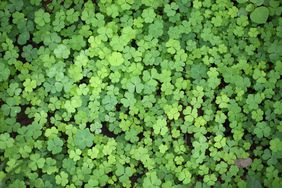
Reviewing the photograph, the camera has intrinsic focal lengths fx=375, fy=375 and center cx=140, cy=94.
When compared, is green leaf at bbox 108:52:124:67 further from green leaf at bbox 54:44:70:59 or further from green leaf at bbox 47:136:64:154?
green leaf at bbox 47:136:64:154

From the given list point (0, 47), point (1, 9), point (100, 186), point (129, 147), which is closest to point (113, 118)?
point (129, 147)

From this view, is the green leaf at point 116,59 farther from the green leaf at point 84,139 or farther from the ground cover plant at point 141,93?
the green leaf at point 84,139

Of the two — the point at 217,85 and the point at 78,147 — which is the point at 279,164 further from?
the point at 78,147

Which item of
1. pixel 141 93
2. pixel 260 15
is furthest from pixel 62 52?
pixel 260 15

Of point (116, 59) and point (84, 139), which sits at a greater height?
point (116, 59)

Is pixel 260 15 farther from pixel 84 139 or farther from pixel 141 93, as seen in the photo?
pixel 84 139

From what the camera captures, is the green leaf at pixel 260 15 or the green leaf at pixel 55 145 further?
the green leaf at pixel 260 15

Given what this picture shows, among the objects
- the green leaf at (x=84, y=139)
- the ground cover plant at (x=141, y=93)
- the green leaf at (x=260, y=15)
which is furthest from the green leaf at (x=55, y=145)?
the green leaf at (x=260, y=15)

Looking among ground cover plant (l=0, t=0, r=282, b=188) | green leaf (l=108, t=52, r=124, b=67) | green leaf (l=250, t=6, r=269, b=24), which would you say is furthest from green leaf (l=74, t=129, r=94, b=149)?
green leaf (l=250, t=6, r=269, b=24)
